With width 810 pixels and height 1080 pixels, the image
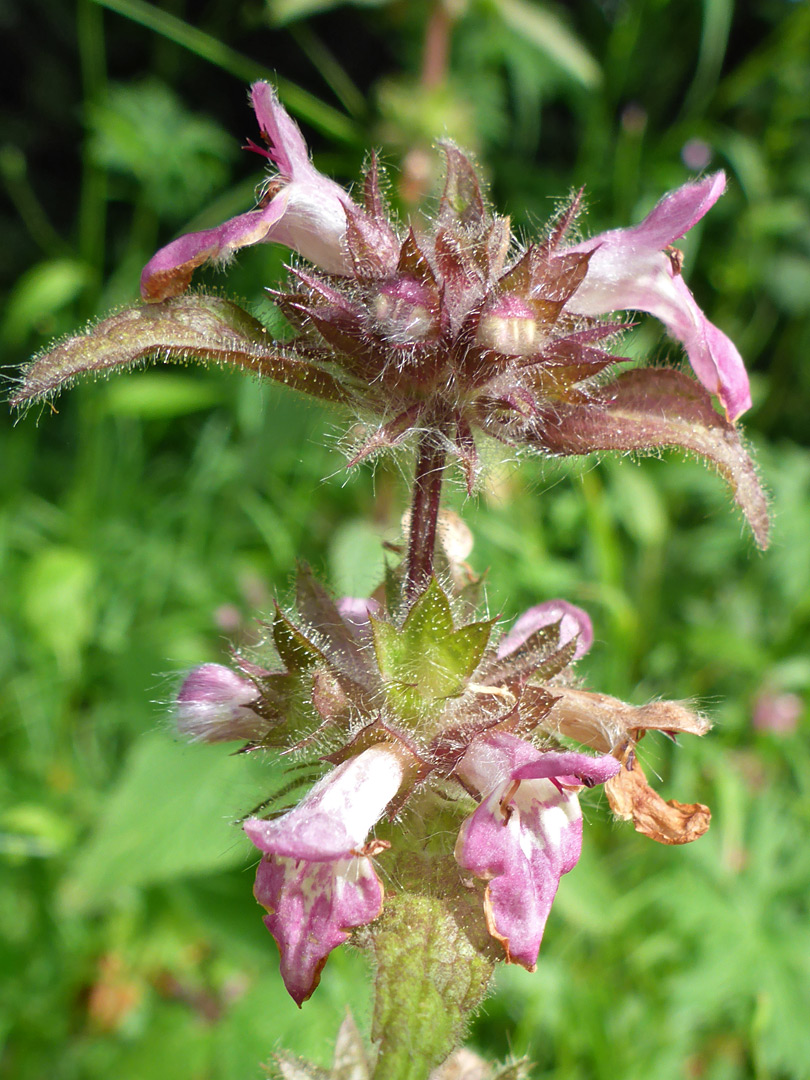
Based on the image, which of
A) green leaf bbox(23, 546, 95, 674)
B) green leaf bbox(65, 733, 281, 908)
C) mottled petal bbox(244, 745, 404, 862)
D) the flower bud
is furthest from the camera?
green leaf bbox(23, 546, 95, 674)

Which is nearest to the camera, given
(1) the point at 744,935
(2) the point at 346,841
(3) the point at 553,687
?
(2) the point at 346,841

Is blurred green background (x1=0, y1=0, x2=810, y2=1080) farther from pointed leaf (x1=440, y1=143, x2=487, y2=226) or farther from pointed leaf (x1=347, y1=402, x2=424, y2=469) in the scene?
pointed leaf (x1=440, y1=143, x2=487, y2=226)

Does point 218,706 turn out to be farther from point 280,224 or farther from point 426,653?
point 280,224

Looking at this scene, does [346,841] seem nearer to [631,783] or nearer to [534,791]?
[534,791]

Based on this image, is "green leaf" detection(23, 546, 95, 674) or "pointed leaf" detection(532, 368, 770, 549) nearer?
"pointed leaf" detection(532, 368, 770, 549)

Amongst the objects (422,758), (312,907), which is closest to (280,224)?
(422,758)

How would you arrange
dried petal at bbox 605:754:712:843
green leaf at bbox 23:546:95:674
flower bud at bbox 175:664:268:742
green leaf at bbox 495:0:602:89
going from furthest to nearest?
1. green leaf at bbox 495:0:602:89
2. green leaf at bbox 23:546:95:674
3. flower bud at bbox 175:664:268:742
4. dried petal at bbox 605:754:712:843

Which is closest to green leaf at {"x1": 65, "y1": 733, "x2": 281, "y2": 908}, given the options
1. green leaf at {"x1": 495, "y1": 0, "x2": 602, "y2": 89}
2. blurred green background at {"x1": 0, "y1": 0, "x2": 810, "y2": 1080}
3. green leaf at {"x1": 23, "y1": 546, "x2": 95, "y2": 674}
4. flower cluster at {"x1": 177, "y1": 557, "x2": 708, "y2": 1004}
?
blurred green background at {"x1": 0, "y1": 0, "x2": 810, "y2": 1080}

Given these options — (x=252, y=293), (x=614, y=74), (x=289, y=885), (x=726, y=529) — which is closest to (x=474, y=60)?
(x=614, y=74)
